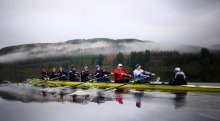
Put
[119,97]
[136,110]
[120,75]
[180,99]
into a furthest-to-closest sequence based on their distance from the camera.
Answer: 1. [120,75]
2. [119,97]
3. [180,99]
4. [136,110]

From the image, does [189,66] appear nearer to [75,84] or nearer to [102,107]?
[75,84]

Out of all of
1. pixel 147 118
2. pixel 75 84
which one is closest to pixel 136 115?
pixel 147 118

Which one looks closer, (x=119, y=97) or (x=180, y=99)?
(x=180, y=99)

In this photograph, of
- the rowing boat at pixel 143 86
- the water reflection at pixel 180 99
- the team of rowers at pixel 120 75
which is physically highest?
the team of rowers at pixel 120 75

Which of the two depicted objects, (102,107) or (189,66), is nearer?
(102,107)

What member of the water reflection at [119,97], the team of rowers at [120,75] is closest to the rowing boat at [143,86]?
the team of rowers at [120,75]

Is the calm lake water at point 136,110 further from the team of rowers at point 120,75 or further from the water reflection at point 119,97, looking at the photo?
the team of rowers at point 120,75

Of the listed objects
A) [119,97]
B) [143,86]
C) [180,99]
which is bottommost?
[119,97]

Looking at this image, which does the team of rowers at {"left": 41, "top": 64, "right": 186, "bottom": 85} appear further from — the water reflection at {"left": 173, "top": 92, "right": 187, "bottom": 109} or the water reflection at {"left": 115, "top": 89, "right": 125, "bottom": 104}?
the water reflection at {"left": 115, "top": 89, "right": 125, "bottom": 104}

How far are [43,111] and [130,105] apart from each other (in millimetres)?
6270

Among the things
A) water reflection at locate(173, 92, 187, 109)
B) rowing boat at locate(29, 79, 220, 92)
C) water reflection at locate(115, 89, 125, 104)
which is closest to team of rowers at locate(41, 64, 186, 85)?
rowing boat at locate(29, 79, 220, 92)

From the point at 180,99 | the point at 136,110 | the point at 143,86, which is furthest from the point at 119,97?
Result: the point at 136,110

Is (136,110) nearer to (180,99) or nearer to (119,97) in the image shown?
(180,99)

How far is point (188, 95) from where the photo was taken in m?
21.9
